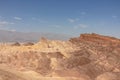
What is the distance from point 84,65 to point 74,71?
4.81 feet

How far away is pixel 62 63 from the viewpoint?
67.4 ft

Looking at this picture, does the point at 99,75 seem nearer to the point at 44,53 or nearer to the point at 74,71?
the point at 74,71

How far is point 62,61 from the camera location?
68.0 feet

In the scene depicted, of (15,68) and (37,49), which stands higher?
(37,49)


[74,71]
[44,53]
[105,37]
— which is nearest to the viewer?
[74,71]

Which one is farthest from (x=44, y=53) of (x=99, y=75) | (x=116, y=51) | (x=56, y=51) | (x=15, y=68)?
(x=116, y=51)

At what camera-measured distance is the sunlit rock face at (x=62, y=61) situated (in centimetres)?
1938

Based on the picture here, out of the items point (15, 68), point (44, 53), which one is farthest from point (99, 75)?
point (15, 68)

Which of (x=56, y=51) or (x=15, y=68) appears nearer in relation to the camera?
(x=15, y=68)

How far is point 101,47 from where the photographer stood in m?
23.3

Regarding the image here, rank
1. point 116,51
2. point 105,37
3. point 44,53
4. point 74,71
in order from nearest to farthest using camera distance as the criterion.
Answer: point 74,71 < point 44,53 < point 116,51 < point 105,37

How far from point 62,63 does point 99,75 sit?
3.01 meters

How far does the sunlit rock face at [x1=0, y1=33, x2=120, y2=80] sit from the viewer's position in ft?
63.6

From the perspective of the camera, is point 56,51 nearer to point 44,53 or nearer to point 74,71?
point 44,53
